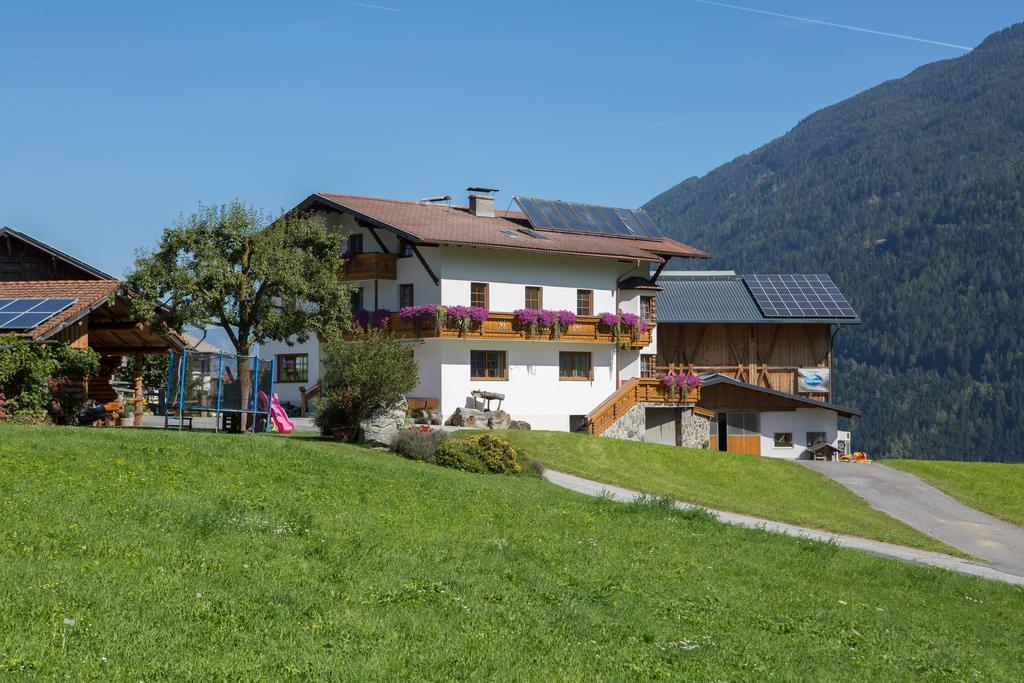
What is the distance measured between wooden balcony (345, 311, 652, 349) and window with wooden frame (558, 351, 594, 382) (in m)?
0.94

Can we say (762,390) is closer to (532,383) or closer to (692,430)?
(692,430)

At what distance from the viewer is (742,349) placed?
203 feet

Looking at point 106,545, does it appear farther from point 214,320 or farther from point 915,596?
point 214,320

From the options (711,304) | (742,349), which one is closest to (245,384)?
(742,349)

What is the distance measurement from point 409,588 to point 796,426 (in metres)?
45.1

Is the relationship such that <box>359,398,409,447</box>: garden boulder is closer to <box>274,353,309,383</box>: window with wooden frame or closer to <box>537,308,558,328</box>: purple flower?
<box>537,308,558,328</box>: purple flower

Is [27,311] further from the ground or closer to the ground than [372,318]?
closer to the ground

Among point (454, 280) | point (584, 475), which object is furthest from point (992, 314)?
point (584, 475)

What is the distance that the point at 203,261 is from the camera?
3378cm

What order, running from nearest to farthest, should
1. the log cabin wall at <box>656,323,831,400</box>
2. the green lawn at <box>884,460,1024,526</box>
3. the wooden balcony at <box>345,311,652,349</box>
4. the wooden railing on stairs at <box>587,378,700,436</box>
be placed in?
the green lawn at <box>884,460,1024,526</box>
the wooden balcony at <box>345,311,652,349</box>
the wooden railing on stairs at <box>587,378,700,436</box>
the log cabin wall at <box>656,323,831,400</box>

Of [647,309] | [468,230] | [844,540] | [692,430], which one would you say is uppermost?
[468,230]

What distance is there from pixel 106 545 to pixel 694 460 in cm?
2762

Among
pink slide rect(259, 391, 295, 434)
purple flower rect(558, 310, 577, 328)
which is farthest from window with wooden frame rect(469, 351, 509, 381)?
pink slide rect(259, 391, 295, 434)

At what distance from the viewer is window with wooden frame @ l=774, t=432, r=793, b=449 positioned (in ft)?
180
